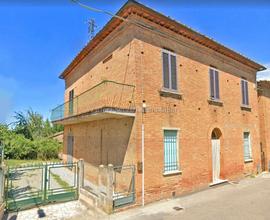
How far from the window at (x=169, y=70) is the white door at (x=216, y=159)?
13.8 ft

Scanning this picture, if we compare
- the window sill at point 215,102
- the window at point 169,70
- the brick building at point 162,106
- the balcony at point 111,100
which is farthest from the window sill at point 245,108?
the balcony at point 111,100

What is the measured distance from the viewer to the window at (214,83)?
12286mm

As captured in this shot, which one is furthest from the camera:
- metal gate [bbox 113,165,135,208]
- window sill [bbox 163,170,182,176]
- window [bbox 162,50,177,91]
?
window [bbox 162,50,177,91]

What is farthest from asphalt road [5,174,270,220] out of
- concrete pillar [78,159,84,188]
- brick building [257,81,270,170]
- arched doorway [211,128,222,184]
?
brick building [257,81,270,170]

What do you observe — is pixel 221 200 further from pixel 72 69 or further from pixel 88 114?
pixel 72 69

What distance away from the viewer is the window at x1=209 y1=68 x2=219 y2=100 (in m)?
12.3

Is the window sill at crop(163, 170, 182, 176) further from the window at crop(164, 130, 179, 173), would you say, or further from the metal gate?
the metal gate

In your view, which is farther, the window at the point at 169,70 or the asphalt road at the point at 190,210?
the window at the point at 169,70

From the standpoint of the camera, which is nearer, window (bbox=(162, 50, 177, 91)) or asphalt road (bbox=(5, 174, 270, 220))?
asphalt road (bbox=(5, 174, 270, 220))

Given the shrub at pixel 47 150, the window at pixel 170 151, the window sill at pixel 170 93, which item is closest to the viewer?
the window at pixel 170 151

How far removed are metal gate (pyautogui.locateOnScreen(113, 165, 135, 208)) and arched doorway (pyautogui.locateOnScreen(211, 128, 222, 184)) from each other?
519 centimetres

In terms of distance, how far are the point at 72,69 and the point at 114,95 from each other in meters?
8.55

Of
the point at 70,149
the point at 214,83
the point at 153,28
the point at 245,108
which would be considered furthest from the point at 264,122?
the point at 70,149

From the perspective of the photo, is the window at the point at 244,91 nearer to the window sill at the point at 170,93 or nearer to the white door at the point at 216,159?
the white door at the point at 216,159
